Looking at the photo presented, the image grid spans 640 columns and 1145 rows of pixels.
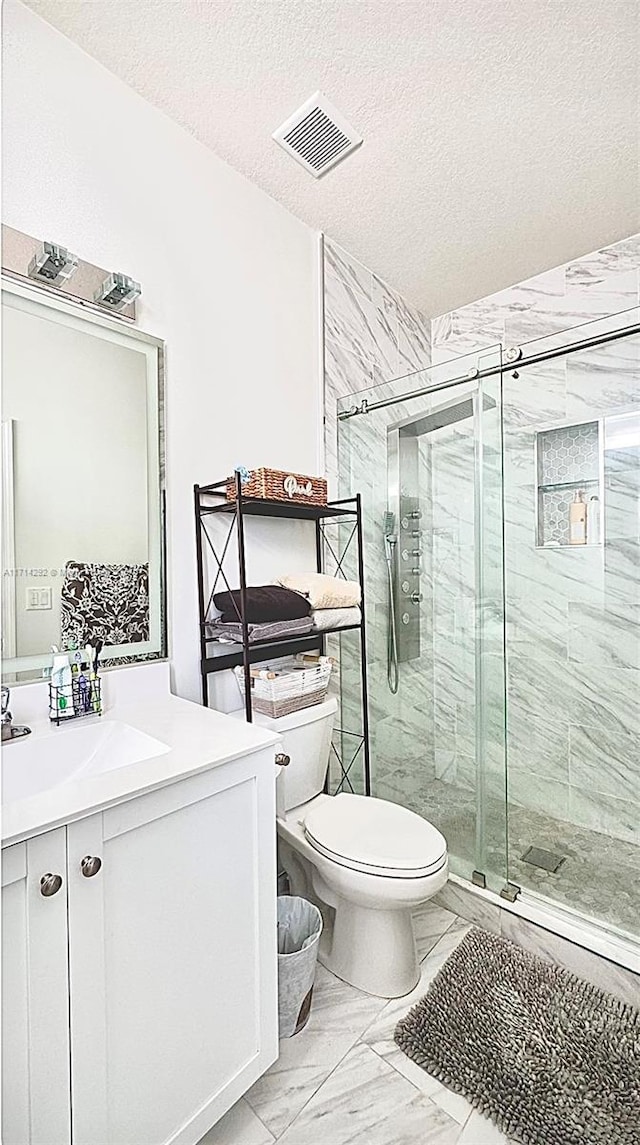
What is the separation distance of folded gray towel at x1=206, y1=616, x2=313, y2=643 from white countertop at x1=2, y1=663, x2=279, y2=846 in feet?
0.64

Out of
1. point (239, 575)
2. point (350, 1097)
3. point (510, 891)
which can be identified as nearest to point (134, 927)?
point (350, 1097)

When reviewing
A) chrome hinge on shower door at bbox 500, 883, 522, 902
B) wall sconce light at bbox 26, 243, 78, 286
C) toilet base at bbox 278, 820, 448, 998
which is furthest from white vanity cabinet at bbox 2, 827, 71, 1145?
chrome hinge on shower door at bbox 500, 883, 522, 902

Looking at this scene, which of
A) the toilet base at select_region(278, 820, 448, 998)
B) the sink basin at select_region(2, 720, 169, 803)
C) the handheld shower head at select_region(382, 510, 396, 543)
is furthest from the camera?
the handheld shower head at select_region(382, 510, 396, 543)

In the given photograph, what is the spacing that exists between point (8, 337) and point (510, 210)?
1.77m

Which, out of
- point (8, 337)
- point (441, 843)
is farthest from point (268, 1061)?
point (8, 337)

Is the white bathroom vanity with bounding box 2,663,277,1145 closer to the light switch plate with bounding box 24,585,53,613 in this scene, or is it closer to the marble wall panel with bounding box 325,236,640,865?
the light switch plate with bounding box 24,585,53,613

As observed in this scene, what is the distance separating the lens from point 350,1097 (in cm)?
125

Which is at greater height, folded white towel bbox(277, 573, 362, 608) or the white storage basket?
folded white towel bbox(277, 573, 362, 608)

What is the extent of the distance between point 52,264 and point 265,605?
1011 millimetres

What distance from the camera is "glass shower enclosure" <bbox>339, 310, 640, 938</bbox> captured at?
1.92 meters

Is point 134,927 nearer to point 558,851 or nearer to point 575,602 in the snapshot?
point 558,851

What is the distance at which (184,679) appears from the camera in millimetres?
1676

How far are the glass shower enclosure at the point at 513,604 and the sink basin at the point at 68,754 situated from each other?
112 cm

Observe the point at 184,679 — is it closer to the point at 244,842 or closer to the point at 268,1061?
the point at 244,842
